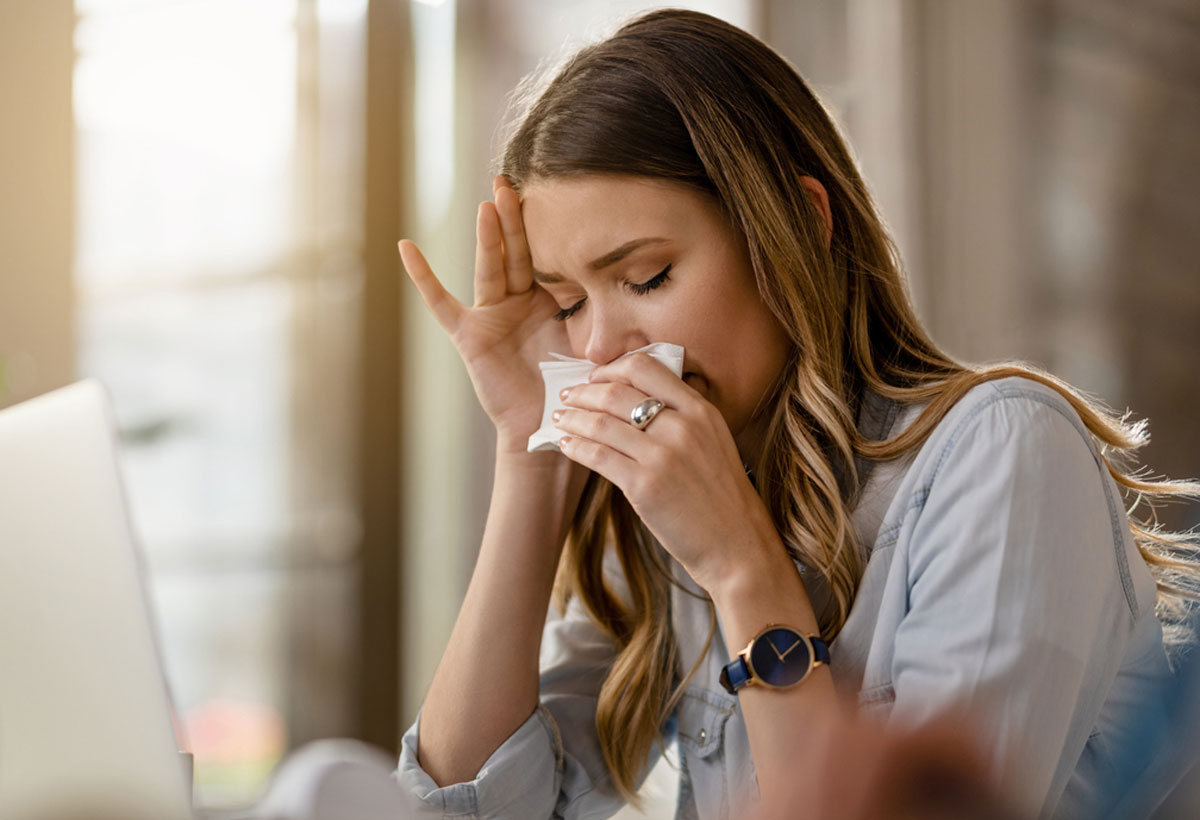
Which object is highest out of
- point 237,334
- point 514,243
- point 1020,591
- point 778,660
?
point 514,243

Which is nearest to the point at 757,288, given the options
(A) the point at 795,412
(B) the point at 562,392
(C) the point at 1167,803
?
(A) the point at 795,412

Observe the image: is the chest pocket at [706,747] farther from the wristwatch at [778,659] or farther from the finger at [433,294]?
the finger at [433,294]

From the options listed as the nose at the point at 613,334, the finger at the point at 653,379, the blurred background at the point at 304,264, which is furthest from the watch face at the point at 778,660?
the blurred background at the point at 304,264

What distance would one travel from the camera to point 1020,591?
0.80 meters

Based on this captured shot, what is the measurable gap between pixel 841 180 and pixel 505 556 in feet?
1.89

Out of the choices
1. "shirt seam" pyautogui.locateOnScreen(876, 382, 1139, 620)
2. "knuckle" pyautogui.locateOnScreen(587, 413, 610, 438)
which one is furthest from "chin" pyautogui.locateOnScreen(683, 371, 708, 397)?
"shirt seam" pyautogui.locateOnScreen(876, 382, 1139, 620)

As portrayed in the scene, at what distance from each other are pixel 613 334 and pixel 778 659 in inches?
15.5

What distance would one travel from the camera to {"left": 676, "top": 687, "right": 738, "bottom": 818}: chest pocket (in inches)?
44.7

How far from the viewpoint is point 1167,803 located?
12.2 inches

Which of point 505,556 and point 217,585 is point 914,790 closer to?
point 505,556

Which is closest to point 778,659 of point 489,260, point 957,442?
point 957,442

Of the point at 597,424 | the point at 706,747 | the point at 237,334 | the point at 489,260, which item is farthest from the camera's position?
the point at 237,334

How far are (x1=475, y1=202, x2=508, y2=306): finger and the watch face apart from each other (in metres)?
0.59

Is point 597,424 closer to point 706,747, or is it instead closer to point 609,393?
point 609,393
